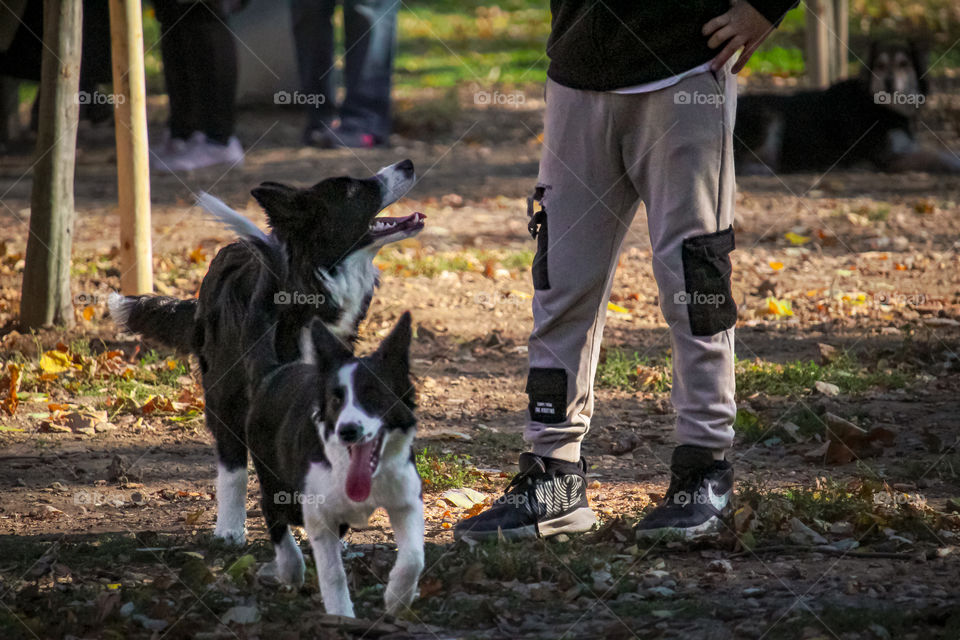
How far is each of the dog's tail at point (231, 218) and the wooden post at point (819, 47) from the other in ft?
28.8

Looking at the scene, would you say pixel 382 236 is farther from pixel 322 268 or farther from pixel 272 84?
pixel 272 84

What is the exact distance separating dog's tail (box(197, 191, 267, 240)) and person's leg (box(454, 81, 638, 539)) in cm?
99

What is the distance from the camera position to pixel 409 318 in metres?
3.06

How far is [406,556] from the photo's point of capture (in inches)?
122

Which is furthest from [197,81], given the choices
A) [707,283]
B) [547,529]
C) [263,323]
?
[707,283]

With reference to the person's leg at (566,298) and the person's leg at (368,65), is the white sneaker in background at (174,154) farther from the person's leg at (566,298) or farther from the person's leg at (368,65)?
the person's leg at (566,298)

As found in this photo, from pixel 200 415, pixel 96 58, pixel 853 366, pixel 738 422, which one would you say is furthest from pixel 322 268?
pixel 96 58

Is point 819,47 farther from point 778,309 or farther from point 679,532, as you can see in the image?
point 679,532

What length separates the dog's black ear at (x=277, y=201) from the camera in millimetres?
3796

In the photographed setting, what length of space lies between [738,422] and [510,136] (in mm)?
7337

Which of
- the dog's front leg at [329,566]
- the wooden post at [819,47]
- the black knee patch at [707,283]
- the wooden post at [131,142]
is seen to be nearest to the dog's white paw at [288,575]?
the dog's front leg at [329,566]

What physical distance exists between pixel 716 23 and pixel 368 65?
7.73 meters

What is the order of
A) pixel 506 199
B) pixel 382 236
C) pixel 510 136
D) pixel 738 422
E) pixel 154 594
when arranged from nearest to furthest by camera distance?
pixel 154 594 < pixel 382 236 < pixel 738 422 < pixel 506 199 < pixel 510 136

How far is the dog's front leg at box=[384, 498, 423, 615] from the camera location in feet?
10.2
